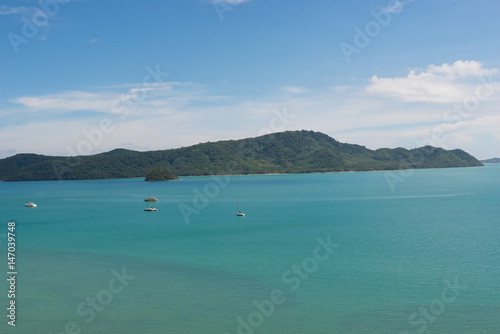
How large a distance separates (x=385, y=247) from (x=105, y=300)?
97.3 feet

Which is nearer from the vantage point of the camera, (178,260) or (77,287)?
(77,287)

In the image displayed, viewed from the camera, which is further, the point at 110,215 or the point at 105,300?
the point at 110,215

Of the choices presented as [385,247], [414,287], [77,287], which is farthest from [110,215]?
[414,287]

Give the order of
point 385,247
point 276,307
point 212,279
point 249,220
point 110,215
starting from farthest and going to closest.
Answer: point 110,215 → point 249,220 → point 385,247 → point 212,279 → point 276,307

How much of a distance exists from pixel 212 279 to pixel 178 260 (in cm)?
810

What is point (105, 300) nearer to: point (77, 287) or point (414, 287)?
point (77, 287)

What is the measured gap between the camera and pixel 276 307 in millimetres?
25078

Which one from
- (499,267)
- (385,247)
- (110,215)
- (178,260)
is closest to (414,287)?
(499,267)

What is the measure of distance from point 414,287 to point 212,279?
15568 mm

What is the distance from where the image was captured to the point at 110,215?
79438mm

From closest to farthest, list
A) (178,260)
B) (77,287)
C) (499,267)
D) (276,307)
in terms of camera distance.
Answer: (276,307) < (77,287) < (499,267) < (178,260)

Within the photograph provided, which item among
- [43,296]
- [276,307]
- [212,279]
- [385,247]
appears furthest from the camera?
[385,247]

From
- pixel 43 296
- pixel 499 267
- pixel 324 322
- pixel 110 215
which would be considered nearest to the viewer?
pixel 324 322

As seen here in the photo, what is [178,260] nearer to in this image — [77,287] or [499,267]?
[77,287]
